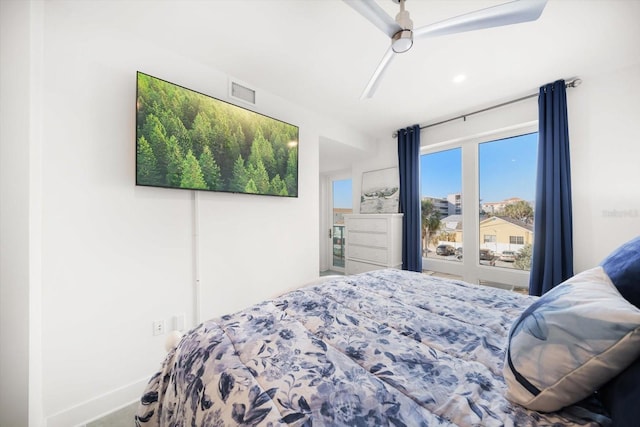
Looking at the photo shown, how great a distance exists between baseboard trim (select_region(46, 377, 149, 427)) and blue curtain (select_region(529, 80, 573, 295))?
3.47 m

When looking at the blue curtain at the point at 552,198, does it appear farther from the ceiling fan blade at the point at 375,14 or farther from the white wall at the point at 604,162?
the ceiling fan blade at the point at 375,14

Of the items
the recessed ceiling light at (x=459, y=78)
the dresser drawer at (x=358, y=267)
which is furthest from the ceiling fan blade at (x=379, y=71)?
the dresser drawer at (x=358, y=267)

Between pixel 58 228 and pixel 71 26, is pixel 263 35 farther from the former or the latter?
pixel 58 228

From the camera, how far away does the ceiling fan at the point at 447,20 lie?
1133 millimetres

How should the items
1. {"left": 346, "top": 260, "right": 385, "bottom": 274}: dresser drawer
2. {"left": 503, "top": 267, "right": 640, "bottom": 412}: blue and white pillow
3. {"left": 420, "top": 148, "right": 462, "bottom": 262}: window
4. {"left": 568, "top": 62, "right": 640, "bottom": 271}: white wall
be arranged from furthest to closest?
{"left": 346, "top": 260, "right": 385, "bottom": 274}: dresser drawer → {"left": 420, "top": 148, "right": 462, "bottom": 262}: window → {"left": 568, "top": 62, "right": 640, "bottom": 271}: white wall → {"left": 503, "top": 267, "right": 640, "bottom": 412}: blue and white pillow

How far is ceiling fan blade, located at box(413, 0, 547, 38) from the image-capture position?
1.13 meters

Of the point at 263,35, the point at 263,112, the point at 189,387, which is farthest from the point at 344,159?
the point at 189,387

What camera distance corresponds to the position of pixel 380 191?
12.3ft

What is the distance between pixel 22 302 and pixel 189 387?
42.9 inches

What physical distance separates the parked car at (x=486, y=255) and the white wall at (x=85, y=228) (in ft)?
10.2

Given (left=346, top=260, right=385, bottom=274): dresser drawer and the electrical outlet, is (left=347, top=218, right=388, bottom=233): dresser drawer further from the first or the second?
the electrical outlet

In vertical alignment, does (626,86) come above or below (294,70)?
below

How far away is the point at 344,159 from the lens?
4133 mm

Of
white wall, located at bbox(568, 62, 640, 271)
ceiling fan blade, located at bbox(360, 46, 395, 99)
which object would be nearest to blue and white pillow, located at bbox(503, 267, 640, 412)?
ceiling fan blade, located at bbox(360, 46, 395, 99)
